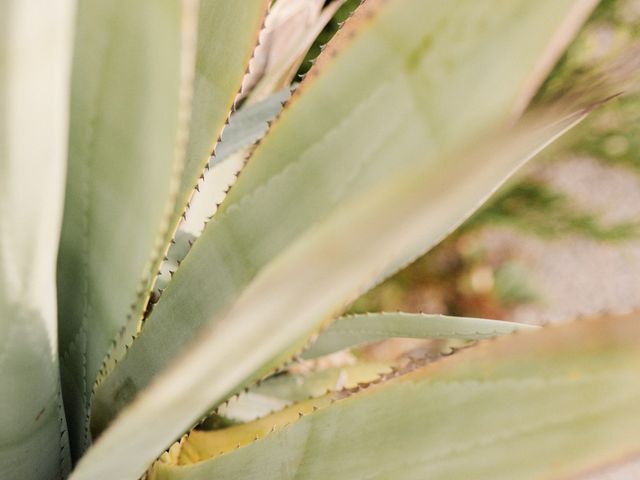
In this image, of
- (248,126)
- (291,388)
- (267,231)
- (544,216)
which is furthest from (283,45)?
(544,216)

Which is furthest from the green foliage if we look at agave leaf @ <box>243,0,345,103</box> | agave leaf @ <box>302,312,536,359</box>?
agave leaf @ <box>302,312,536,359</box>

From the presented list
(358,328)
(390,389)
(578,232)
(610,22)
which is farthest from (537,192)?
(390,389)

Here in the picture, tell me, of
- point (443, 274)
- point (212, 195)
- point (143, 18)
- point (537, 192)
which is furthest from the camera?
point (537, 192)

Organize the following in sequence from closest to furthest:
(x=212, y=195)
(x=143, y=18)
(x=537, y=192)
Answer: (x=143, y=18) < (x=212, y=195) < (x=537, y=192)

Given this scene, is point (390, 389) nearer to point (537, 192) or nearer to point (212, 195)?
point (212, 195)

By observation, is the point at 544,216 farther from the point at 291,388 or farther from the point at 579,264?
the point at 291,388

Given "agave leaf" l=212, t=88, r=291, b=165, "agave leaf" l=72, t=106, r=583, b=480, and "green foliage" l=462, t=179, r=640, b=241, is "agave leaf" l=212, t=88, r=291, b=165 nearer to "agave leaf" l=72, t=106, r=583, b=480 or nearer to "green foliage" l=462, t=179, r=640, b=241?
"agave leaf" l=72, t=106, r=583, b=480
